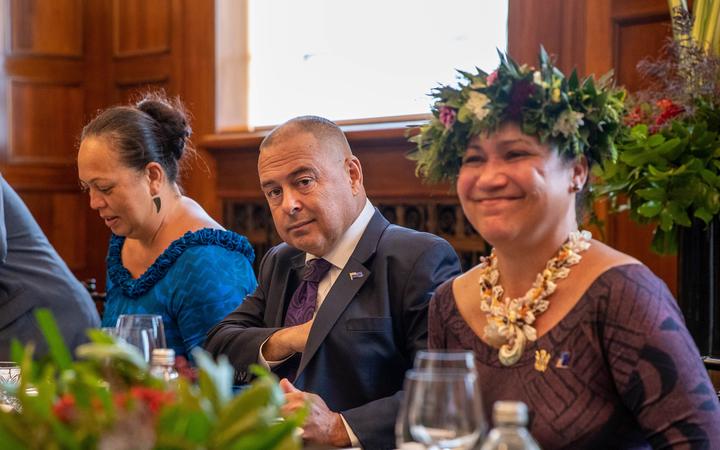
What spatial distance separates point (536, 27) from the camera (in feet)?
14.0

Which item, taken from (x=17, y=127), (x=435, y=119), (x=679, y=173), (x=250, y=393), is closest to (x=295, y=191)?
(x=435, y=119)

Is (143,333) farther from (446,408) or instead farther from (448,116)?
(446,408)

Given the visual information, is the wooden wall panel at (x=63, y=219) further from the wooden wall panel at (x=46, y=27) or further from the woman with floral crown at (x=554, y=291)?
the woman with floral crown at (x=554, y=291)

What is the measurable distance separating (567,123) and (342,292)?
79 cm

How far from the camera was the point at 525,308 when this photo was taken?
1.86 meters

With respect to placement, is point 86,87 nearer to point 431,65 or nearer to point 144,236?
point 431,65

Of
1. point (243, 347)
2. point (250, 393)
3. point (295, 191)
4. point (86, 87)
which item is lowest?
point (243, 347)

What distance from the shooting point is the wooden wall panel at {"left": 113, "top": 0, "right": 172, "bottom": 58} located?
595cm

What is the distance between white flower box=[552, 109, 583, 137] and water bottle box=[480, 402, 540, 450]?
2.69 feet

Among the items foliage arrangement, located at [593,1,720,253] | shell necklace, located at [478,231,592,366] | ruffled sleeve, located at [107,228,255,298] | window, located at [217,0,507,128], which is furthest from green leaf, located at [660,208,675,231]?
window, located at [217,0,507,128]

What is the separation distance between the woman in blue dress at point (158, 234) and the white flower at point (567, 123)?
1.38m

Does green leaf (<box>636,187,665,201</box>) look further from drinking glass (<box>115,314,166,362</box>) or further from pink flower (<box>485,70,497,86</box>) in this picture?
drinking glass (<box>115,314,166,362</box>)

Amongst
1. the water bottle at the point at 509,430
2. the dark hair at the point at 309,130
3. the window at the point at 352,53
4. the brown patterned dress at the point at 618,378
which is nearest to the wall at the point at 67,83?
the window at the point at 352,53

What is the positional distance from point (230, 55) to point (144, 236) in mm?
2662
